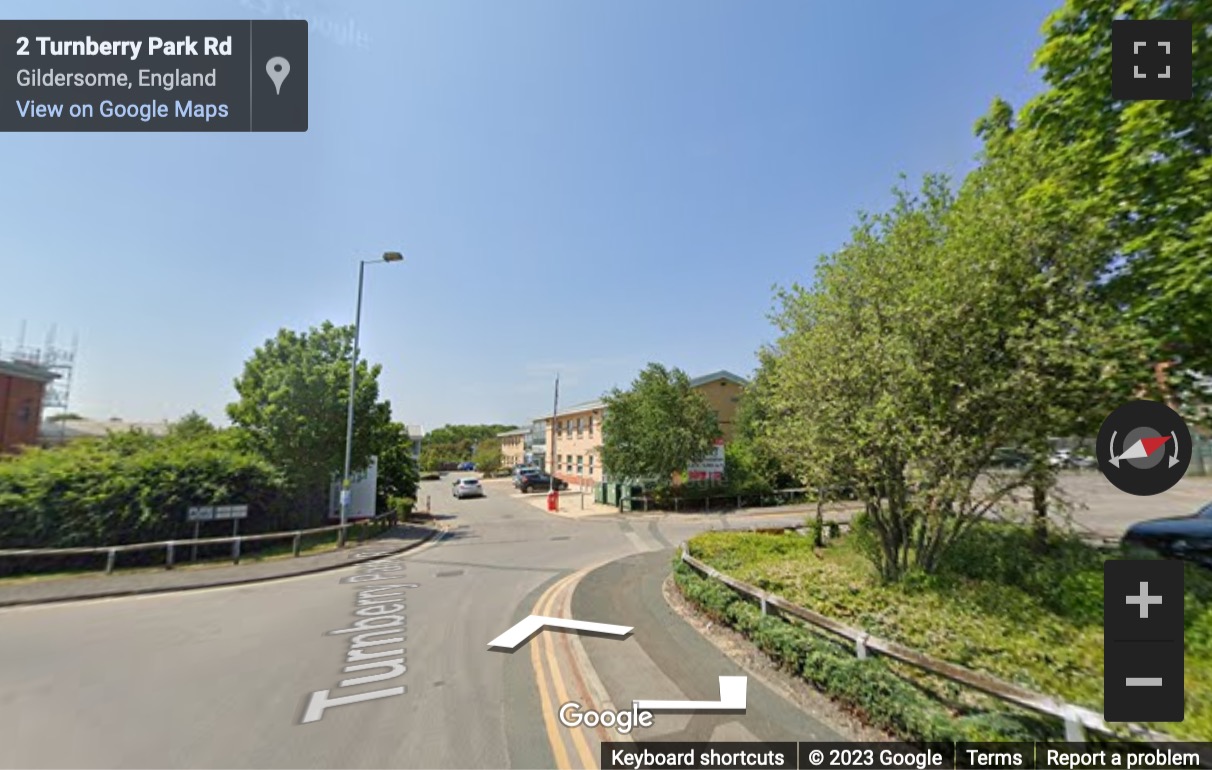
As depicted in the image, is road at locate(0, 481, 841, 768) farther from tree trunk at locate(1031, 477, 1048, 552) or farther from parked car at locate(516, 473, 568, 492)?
parked car at locate(516, 473, 568, 492)

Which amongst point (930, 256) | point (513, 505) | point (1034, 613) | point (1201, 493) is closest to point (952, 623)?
point (1034, 613)

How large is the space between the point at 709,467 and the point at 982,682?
2299 cm

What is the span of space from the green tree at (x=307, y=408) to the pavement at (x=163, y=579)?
4532 millimetres

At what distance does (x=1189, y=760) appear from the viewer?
318cm

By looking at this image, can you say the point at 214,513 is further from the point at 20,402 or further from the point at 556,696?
the point at 20,402

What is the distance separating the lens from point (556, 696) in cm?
555

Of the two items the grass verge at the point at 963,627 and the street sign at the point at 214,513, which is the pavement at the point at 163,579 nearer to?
the street sign at the point at 214,513

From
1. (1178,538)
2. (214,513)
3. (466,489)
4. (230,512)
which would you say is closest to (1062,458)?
(1178,538)

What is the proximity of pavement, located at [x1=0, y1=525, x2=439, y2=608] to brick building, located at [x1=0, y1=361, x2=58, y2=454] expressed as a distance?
23.6m

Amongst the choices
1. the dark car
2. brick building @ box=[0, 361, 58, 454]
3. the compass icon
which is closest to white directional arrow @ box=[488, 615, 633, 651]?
the compass icon

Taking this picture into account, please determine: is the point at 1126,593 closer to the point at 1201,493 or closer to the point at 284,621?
the point at 284,621

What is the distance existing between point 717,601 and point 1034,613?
14.6 feet

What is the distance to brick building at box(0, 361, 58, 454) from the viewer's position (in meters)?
26.4

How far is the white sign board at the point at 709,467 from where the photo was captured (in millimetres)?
26797
